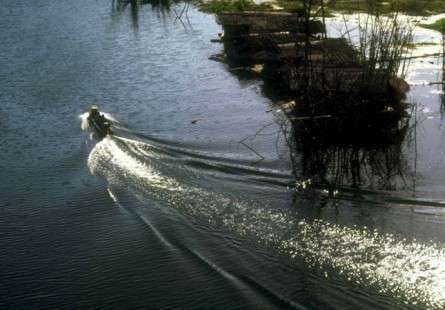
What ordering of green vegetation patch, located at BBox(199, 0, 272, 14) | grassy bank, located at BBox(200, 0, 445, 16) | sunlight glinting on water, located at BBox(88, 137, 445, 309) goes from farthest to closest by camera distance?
green vegetation patch, located at BBox(199, 0, 272, 14) → grassy bank, located at BBox(200, 0, 445, 16) → sunlight glinting on water, located at BBox(88, 137, 445, 309)

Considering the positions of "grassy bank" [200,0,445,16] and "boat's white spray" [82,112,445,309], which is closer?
"boat's white spray" [82,112,445,309]

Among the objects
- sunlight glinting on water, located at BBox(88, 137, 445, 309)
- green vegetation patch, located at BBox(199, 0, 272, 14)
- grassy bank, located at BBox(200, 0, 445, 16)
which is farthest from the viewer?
green vegetation patch, located at BBox(199, 0, 272, 14)

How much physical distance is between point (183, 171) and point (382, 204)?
294 centimetres

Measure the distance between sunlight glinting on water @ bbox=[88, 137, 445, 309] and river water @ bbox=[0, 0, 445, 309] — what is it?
0.02 meters

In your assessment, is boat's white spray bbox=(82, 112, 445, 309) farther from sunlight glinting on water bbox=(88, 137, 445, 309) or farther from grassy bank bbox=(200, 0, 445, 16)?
grassy bank bbox=(200, 0, 445, 16)

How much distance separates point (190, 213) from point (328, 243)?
185 cm

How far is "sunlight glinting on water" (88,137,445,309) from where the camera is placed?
6.92 meters

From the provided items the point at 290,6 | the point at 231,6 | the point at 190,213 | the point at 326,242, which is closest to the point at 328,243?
the point at 326,242

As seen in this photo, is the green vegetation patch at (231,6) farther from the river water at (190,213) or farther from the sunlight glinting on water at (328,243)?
the sunlight glinting on water at (328,243)

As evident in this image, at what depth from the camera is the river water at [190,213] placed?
692 centimetres

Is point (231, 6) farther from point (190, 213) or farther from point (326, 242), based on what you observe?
point (326, 242)

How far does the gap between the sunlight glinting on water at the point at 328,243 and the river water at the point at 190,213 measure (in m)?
0.02

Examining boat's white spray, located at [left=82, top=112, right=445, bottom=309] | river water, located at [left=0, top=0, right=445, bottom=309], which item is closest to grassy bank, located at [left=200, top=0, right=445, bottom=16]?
river water, located at [left=0, top=0, right=445, bottom=309]

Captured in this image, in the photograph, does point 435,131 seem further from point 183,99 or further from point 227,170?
point 183,99
